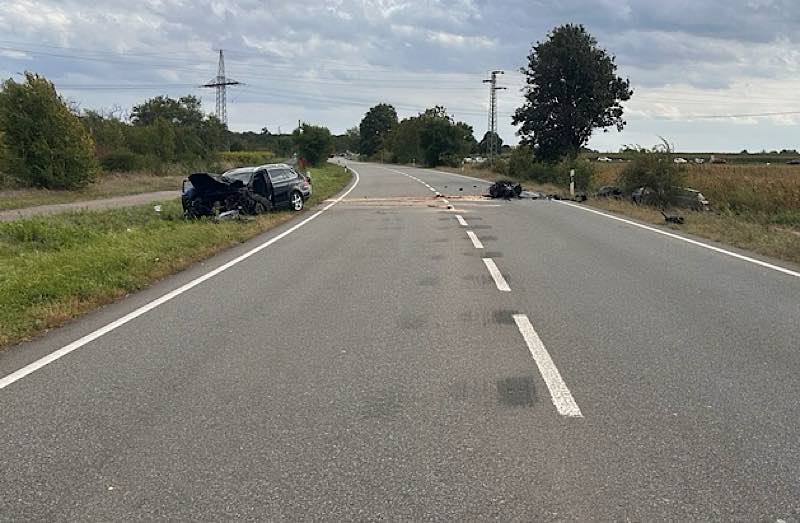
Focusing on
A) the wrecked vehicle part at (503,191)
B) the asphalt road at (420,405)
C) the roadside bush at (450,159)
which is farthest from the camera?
the roadside bush at (450,159)

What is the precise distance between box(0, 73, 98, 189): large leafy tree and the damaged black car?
1564cm

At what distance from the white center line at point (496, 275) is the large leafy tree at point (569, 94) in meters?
35.3

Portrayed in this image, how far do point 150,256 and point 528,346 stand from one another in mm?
7730

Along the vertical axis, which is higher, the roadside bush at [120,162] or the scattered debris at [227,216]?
the roadside bush at [120,162]

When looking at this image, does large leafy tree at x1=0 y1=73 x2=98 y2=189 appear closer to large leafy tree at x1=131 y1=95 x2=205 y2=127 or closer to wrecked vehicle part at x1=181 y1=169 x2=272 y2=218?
wrecked vehicle part at x1=181 y1=169 x2=272 y2=218

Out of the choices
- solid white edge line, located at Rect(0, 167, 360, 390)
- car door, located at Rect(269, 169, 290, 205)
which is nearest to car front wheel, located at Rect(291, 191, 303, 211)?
car door, located at Rect(269, 169, 290, 205)

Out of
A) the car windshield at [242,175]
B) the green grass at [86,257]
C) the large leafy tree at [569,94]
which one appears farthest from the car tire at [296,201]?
the large leafy tree at [569,94]

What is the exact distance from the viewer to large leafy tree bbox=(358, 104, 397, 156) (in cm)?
15800

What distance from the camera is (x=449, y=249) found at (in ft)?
43.8

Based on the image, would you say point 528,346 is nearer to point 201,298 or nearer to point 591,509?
point 591,509

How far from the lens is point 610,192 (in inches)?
1153

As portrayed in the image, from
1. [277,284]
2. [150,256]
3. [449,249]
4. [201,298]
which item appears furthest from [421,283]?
[150,256]

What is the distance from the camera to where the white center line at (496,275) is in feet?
30.7

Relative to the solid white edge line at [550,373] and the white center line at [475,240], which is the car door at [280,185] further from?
the solid white edge line at [550,373]
